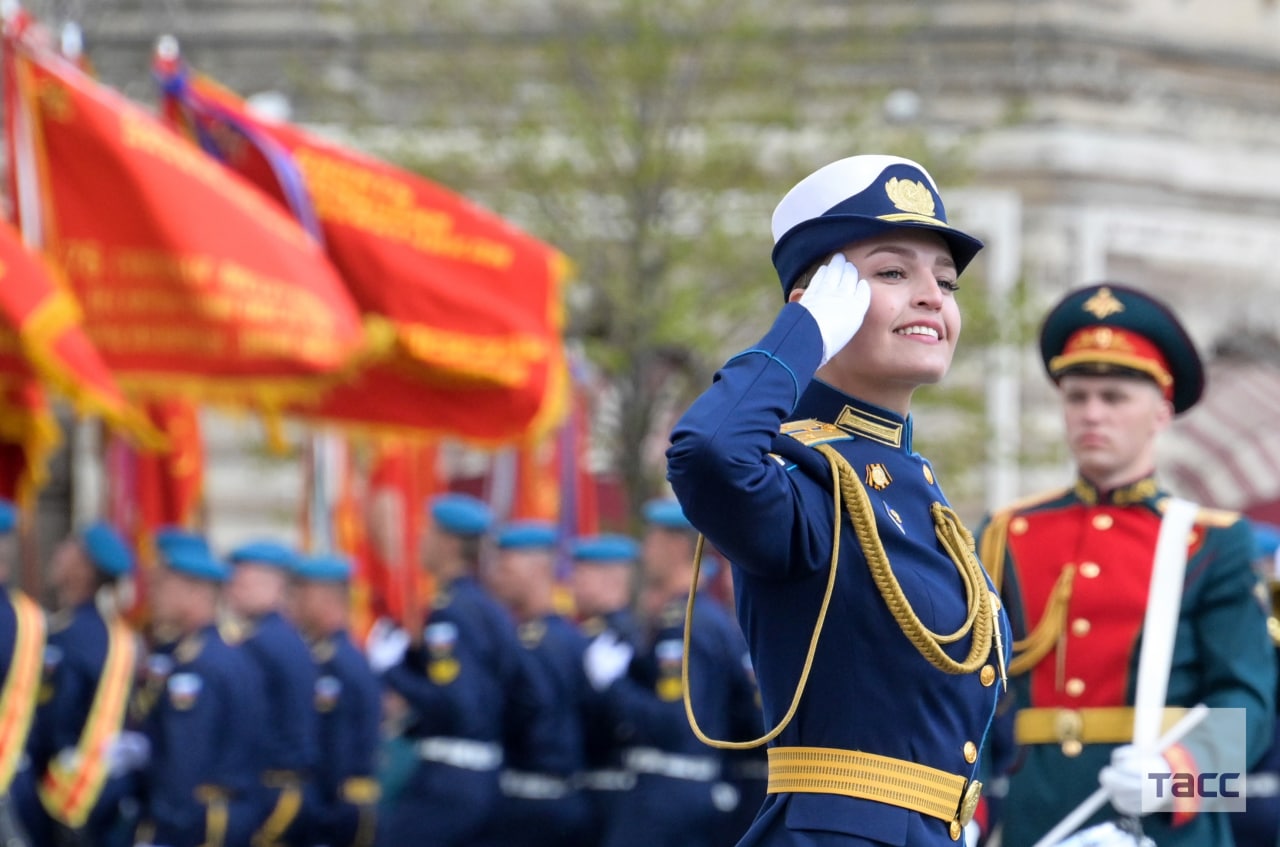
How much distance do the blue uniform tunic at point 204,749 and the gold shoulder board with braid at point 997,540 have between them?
214 inches

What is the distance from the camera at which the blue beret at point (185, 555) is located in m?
11.3

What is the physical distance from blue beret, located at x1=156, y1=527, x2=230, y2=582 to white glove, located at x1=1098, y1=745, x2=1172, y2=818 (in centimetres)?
656

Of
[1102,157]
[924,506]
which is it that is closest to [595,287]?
[1102,157]

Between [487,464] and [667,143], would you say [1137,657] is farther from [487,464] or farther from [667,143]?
[487,464]

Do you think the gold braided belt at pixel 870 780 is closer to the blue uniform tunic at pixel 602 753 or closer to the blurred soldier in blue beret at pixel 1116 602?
the blurred soldier in blue beret at pixel 1116 602

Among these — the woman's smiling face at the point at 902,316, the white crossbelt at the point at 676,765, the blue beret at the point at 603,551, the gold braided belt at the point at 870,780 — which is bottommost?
the white crossbelt at the point at 676,765

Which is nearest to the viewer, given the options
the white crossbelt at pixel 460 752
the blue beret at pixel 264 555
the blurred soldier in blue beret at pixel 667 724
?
the blurred soldier in blue beret at pixel 667 724

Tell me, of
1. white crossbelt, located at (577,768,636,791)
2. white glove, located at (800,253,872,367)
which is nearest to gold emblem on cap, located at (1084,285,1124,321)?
white glove, located at (800,253,872,367)

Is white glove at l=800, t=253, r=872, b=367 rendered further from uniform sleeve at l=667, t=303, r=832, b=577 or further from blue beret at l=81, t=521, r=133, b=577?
blue beret at l=81, t=521, r=133, b=577

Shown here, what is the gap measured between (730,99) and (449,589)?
5824 mm

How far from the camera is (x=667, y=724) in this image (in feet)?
33.1

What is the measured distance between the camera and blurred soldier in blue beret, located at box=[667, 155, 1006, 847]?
3807mm

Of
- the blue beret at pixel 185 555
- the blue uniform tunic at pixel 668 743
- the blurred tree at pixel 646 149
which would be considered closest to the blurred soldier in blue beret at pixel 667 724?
the blue uniform tunic at pixel 668 743

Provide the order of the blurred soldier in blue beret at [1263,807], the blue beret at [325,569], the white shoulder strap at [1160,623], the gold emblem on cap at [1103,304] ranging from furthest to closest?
the blue beret at [325,569] → the blurred soldier in blue beret at [1263,807] → the gold emblem on cap at [1103,304] → the white shoulder strap at [1160,623]
